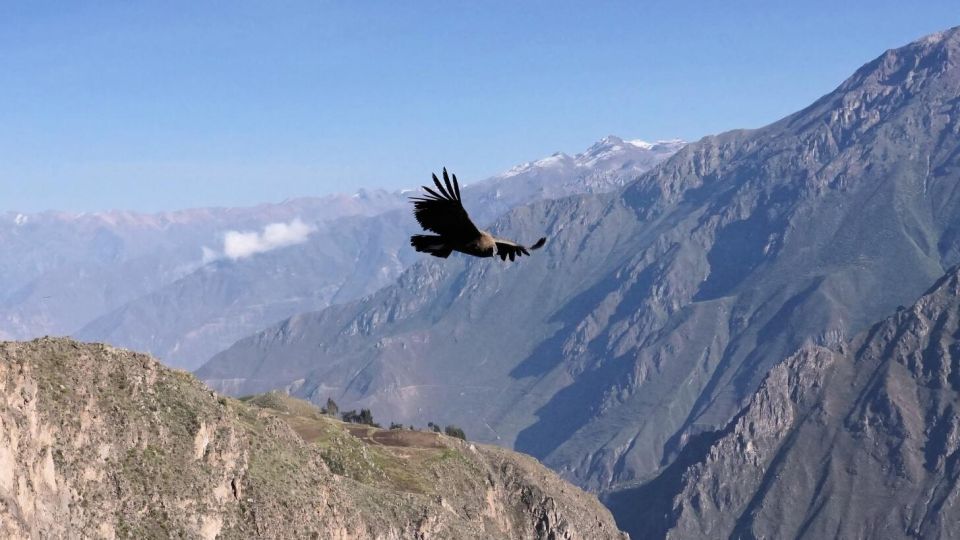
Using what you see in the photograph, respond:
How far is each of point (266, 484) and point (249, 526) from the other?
8.98m

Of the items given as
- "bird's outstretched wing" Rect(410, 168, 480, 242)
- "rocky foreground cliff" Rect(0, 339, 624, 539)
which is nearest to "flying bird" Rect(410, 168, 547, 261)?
"bird's outstretched wing" Rect(410, 168, 480, 242)

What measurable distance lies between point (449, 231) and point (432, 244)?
835 mm

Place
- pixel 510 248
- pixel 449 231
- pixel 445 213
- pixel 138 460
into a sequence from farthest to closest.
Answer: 1. pixel 138 460
2. pixel 510 248
3. pixel 449 231
4. pixel 445 213

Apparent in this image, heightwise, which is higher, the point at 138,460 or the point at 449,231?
Result: the point at 449,231

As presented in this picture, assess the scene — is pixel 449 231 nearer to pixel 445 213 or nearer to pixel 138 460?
pixel 445 213

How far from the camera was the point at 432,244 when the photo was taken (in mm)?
48156

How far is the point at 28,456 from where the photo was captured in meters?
121

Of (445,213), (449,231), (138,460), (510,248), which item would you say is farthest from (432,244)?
(138,460)

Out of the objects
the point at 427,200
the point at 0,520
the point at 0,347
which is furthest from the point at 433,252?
the point at 0,347

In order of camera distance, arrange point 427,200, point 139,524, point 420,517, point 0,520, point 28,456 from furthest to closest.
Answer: point 420,517
point 139,524
point 28,456
point 0,520
point 427,200

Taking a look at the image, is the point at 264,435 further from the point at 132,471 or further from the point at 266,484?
the point at 132,471

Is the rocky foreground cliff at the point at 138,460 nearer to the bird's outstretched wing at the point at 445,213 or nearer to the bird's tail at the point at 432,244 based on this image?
the bird's tail at the point at 432,244

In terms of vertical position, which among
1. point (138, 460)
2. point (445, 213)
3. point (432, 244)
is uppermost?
point (445, 213)

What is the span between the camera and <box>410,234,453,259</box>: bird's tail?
48156mm
